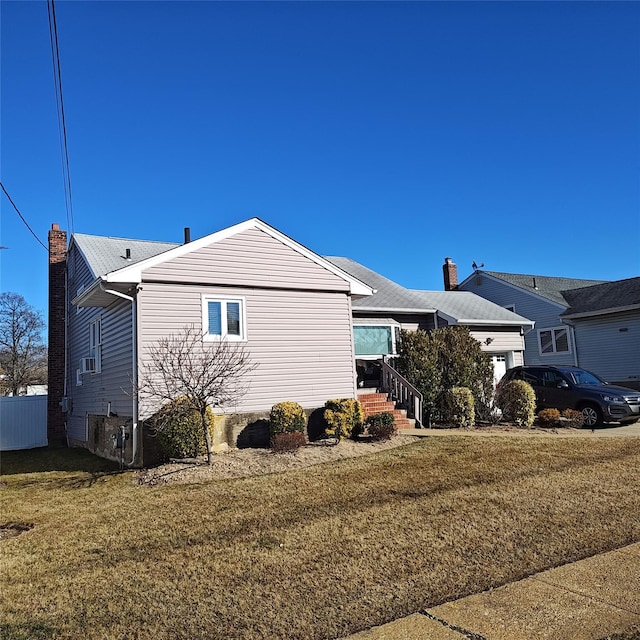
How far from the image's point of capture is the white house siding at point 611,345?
75.8ft

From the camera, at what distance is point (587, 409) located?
49.0 ft

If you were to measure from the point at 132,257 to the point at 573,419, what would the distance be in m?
13.2

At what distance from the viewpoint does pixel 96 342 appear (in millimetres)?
14680

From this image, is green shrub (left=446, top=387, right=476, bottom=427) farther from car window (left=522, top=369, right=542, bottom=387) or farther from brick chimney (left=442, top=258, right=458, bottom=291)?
brick chimney (left=442, top=258, right=458, bottom=291)

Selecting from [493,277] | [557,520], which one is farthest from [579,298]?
[557,520]

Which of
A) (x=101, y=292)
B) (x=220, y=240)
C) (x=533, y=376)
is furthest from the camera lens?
(x=533, y=376)

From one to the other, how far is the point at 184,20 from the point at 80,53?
207 cm

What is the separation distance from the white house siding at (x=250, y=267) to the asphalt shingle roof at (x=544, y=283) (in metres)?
17.3

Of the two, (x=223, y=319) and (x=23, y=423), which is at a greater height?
(x=223, y=319)

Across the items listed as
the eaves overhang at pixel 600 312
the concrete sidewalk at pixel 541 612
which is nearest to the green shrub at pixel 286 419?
the concrete sidewalk at pixel 541 612

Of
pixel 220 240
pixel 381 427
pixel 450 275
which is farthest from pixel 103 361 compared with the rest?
pixel 450 275

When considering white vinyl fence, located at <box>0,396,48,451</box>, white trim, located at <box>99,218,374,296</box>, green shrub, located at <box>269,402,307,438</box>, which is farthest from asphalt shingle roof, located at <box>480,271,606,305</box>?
white vinyl fence, located at <box>0,396,48,451</box>

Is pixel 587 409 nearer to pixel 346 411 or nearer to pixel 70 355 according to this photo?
pixel 346 411

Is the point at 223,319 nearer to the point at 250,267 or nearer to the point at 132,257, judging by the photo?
the point at 250,267
